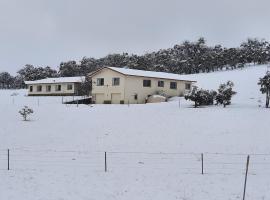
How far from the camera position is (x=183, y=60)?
127188 mm

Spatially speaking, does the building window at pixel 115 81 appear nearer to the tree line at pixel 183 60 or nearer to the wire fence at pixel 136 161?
the wire fence at pixel 136 161

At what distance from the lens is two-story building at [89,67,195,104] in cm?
6512

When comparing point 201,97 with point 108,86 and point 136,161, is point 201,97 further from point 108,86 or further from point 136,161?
Answer: point 136,161

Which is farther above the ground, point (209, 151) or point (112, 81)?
point (112, 81)

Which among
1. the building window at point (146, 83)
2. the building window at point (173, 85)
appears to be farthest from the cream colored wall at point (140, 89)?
the building window at point (173, 85)

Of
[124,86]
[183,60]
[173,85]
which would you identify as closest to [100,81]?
[124,86]

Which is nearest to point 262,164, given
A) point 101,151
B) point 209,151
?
point 209,151

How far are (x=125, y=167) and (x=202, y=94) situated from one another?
3079 centimetres

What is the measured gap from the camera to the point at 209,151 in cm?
2955

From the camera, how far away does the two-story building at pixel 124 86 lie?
214ft

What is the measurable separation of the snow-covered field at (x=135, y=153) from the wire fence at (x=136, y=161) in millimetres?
54

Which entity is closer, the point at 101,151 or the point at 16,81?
the point at 101,151

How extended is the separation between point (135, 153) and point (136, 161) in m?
2.26

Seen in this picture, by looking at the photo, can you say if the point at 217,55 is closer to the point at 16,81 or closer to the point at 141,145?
the point at 16,81
